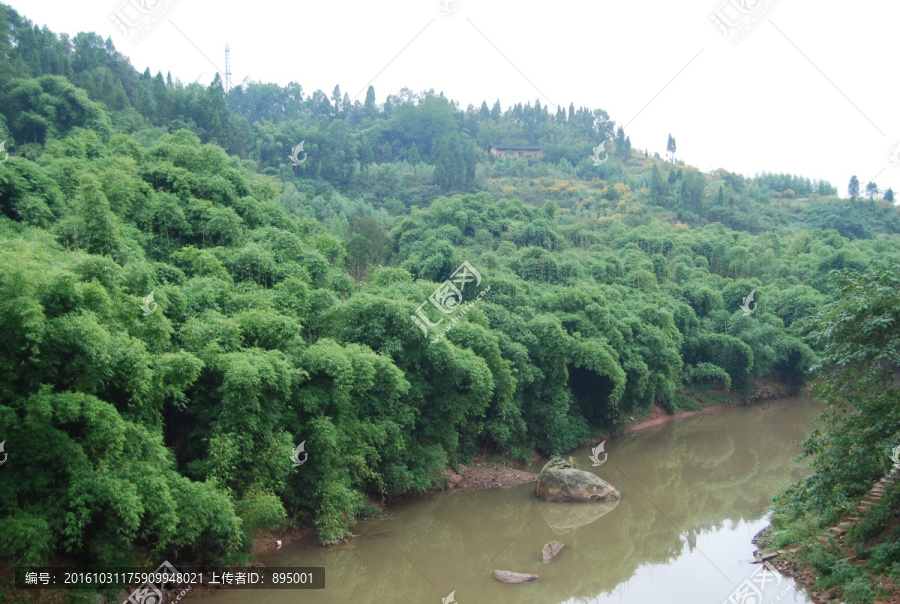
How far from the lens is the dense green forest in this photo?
10.5 meters

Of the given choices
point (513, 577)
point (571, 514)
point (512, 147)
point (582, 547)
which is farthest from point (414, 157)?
point (513, 577)

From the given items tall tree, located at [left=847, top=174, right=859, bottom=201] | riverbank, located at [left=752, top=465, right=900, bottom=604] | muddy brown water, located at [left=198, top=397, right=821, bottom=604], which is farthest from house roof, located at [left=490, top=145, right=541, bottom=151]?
riverbank, located at [left=752, top=465, right=900, bottom=604]

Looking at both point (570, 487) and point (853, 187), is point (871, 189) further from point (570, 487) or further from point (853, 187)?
point (570, 487)

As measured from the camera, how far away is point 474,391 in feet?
60.3

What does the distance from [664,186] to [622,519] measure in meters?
50.0

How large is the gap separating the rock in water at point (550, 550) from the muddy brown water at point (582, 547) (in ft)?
0.48

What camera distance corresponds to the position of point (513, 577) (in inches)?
535

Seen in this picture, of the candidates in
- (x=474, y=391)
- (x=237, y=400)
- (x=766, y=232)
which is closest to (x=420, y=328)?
(x=474, y=391)

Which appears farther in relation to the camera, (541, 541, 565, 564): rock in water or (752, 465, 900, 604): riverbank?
(541, 541, 565, 564): rock in water

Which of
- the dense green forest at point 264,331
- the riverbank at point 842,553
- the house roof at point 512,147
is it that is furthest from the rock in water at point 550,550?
the house roof at point 512,147

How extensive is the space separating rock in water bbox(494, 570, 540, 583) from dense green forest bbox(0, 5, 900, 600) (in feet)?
10.6

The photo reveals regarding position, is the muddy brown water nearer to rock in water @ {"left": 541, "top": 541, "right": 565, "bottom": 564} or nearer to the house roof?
rock in water @ {"left": 541, "top": 541, "right": 565, "bottom": 564}

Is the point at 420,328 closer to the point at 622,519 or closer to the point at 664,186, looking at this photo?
the point at 622,519

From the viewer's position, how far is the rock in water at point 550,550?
582 inches
